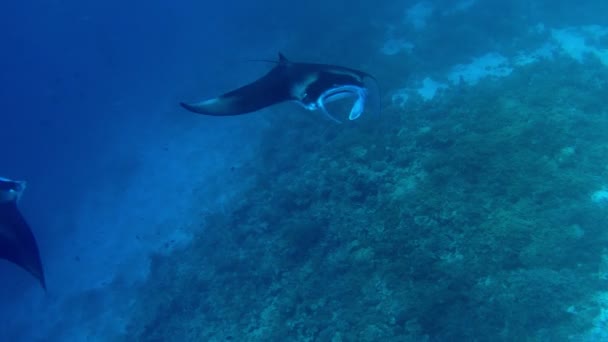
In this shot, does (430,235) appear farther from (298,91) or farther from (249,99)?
(249,99)

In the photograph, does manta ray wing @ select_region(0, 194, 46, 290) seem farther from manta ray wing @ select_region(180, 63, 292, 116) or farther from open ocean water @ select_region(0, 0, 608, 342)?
open ocean water @ select_region(0, 0, 608, 342)

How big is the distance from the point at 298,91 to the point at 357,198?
344cm

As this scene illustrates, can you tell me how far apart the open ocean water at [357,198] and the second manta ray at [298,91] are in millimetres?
2833

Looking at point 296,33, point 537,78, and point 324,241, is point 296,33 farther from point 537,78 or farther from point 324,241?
point 324,241

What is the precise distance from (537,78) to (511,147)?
15.9 feet

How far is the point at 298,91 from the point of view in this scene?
556cm

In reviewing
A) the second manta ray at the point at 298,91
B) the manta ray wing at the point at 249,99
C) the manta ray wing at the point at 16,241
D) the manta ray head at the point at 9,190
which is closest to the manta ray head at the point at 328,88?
the second manta ray at the point at 298,91

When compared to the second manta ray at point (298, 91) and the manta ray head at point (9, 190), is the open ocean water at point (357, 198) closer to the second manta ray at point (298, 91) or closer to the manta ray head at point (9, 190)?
the second manta ray at point (298, 91)

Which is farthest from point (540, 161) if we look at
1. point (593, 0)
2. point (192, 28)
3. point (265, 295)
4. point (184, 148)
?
point (192, 28)

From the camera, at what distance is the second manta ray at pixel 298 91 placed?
5363mm

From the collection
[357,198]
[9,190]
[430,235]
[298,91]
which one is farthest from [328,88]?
[9,190]

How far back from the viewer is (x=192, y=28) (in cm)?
3828

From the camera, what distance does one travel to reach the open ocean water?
5.66 meters

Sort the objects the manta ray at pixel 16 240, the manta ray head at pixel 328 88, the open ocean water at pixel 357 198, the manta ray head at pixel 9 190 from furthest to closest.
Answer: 1. the manta ray at pixel 16 240
2. the manta ray head at pixel 9 190
3. the open ocean water at pixel 357 198
4. the manta ray head at pixel 328 88
